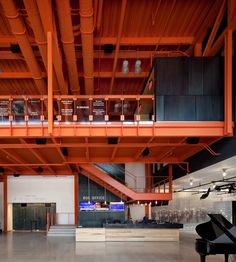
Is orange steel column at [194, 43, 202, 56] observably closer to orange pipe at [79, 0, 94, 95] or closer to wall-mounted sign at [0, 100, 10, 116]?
orange pipe at [79, 0, 94, 95]

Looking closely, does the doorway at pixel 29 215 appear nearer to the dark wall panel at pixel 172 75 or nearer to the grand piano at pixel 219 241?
the dark wall panel at pixel 172 75

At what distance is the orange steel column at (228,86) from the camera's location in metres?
11.8

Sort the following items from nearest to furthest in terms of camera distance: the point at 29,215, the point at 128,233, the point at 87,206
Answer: the point at 128,233, the point at 87,206, the point at 29,215

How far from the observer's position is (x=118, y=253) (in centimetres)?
1562

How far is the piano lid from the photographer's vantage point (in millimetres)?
10531

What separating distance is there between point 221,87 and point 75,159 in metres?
9.32

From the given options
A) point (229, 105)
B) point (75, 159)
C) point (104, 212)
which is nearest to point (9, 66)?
point (75, 159)

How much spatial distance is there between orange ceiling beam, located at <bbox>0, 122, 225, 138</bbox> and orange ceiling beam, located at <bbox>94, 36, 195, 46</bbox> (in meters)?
3.82

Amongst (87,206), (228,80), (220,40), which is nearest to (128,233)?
(87,206)

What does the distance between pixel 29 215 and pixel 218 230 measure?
2294 centimetres

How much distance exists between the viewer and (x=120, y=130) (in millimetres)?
12602

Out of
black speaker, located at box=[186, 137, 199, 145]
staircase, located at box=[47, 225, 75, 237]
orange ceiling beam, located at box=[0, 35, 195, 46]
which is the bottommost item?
staircase, located at box=[47, 225, 75, 237]

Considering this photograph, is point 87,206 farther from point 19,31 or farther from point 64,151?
point 19,31

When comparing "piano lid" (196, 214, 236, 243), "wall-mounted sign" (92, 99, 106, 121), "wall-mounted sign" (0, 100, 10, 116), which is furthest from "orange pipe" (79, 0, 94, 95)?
"piano lid" (196, 214, 236, 243)
